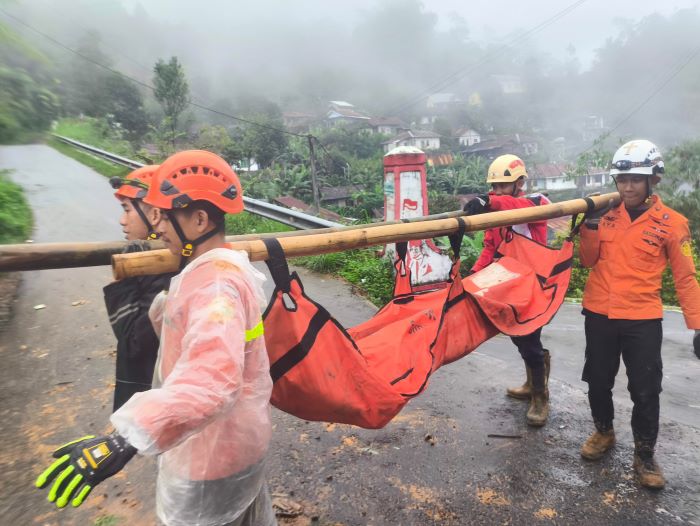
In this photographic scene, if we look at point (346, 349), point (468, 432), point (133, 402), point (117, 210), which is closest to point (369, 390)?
point (346, 349)

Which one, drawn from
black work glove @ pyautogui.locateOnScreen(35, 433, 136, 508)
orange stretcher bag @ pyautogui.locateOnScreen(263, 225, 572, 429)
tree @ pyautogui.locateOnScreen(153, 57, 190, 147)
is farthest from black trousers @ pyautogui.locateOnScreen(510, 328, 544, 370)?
tree @ pyautogui.locateOnScreen(153, 57, 190, 147)

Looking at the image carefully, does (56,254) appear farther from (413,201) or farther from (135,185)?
(413,201)

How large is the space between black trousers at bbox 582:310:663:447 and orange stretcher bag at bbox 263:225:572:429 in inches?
14.0

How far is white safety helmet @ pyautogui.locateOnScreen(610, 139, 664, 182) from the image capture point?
2.81 metres

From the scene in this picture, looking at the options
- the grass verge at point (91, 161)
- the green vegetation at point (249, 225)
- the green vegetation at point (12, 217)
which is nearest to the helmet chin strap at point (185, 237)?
the green vegetation at point (12, 217)

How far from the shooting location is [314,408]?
202 cm

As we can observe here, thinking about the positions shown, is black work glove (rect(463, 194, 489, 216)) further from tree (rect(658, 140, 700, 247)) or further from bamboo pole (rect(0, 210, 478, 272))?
tree (rect(658, 140, 700, 247))

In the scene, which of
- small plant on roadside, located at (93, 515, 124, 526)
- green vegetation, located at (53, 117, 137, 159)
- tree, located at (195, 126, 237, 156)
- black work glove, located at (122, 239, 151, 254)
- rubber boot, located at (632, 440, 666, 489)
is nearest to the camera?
black work glove, located at (122, 239, 151, 254)

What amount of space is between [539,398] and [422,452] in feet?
3.30

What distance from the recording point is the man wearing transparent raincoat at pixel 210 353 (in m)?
1.31

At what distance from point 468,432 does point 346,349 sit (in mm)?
1729

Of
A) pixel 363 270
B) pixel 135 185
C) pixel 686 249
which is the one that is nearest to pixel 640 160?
pixel 686 249

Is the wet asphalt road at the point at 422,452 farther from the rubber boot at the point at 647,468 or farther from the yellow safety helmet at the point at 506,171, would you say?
the yellow safety helmet at the point at 506,171

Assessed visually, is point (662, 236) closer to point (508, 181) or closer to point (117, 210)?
point (508, 181)
